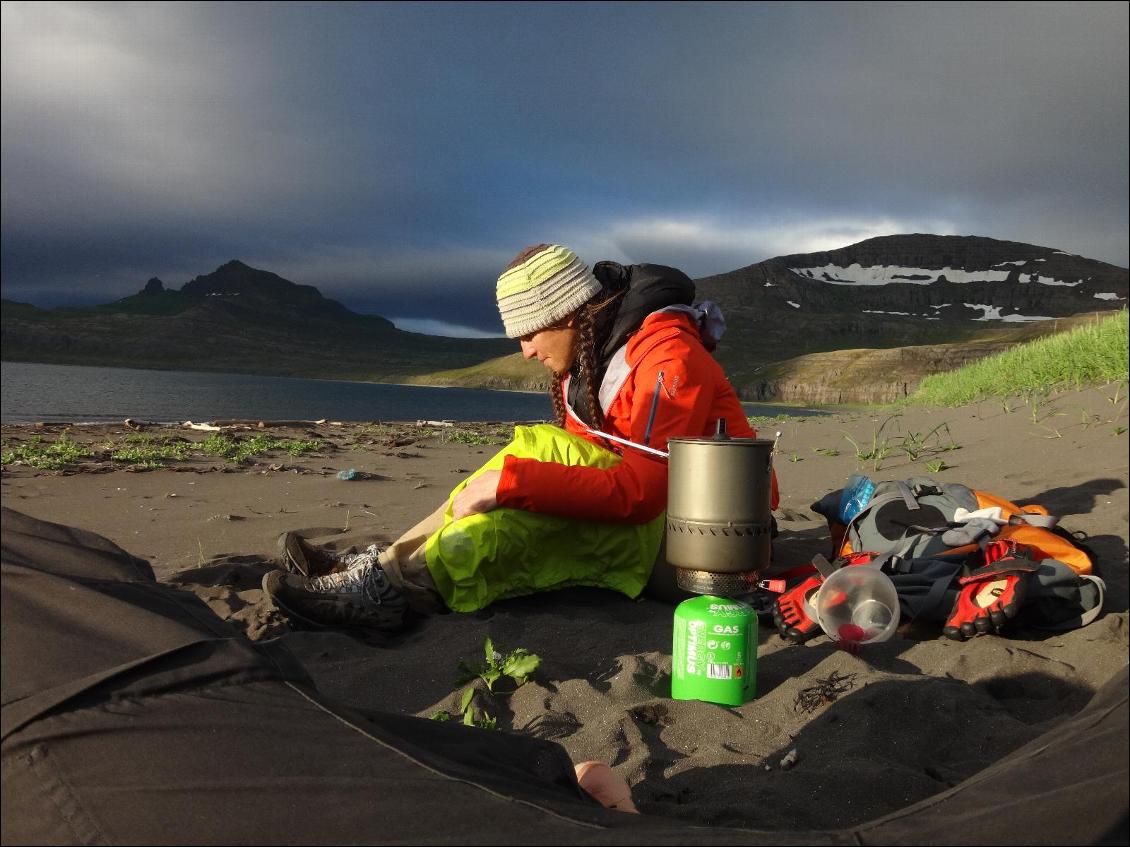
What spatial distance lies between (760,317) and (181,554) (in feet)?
482

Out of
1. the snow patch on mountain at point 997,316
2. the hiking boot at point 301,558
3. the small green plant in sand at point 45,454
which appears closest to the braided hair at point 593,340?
the hiking boot at point 301,558

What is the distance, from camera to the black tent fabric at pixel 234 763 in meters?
1.10

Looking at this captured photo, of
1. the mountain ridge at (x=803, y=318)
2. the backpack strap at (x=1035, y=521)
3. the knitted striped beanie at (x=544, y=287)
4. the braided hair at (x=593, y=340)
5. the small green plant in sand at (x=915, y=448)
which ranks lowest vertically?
the backpack strap at (x=1035, y=521)

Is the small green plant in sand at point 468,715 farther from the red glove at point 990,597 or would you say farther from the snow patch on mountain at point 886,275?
the snow patch on mountain at point 886,275

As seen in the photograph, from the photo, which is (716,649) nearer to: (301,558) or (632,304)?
(632,304)

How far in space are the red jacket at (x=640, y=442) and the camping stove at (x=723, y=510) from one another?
588 millimetres

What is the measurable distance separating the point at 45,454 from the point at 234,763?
29.0 ft

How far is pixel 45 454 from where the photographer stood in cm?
852

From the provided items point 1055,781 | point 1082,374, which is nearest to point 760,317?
point 1082,374

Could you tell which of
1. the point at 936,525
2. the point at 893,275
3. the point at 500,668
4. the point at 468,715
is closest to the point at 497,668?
the point at 500,668

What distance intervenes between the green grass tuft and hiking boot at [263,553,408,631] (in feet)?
21.7

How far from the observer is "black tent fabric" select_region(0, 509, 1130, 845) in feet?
3.62

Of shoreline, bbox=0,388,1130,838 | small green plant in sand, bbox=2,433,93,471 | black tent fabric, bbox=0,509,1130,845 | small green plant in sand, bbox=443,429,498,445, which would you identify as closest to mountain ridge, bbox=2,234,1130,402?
small green plant in sand, bbox=443,429,498,445

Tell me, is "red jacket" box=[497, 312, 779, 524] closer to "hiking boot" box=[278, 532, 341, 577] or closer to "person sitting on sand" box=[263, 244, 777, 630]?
"person sitting on sand" box=[263, 244, 777, 630]
